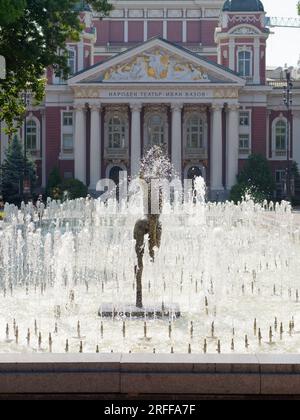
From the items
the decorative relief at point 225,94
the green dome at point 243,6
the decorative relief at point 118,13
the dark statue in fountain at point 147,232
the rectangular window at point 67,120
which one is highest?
the decorative relief at point 118,13

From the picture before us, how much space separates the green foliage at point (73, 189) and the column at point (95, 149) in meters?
2.50

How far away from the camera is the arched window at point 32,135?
54.3 metres

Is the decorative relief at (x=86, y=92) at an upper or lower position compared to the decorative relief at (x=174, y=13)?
lower

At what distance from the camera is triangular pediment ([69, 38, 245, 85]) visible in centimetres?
5031

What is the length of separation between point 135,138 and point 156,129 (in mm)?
2724

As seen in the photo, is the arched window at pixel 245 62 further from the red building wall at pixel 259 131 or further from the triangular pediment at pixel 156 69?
the triangular pediment at pixel 156 69

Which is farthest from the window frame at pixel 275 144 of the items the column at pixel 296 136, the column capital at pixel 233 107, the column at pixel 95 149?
the column at pixel 95 149

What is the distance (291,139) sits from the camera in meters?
54.4

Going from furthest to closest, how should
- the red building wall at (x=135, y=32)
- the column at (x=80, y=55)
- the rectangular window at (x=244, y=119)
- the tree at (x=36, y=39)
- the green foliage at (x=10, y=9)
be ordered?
1. the red building wall at (x=135, y=32)
2. the column at (x=80, y=55)
3. the rectangular window at (x=244, y=119)
4. the tree at (x=36, y=39)
5. the green foliage at (x=10, y=9)

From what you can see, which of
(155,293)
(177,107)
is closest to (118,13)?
(177,107)

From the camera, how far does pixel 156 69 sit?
5066 centimetres

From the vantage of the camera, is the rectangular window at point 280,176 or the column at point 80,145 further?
the rectangular window at point 280,176

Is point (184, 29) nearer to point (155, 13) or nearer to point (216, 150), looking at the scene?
point (155, 13)

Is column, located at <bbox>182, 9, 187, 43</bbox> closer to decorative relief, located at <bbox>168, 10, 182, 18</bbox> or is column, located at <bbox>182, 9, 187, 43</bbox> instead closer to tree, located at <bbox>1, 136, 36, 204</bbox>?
decorative relief, located at <bbox>168, 10, 182, 18</bbox>
